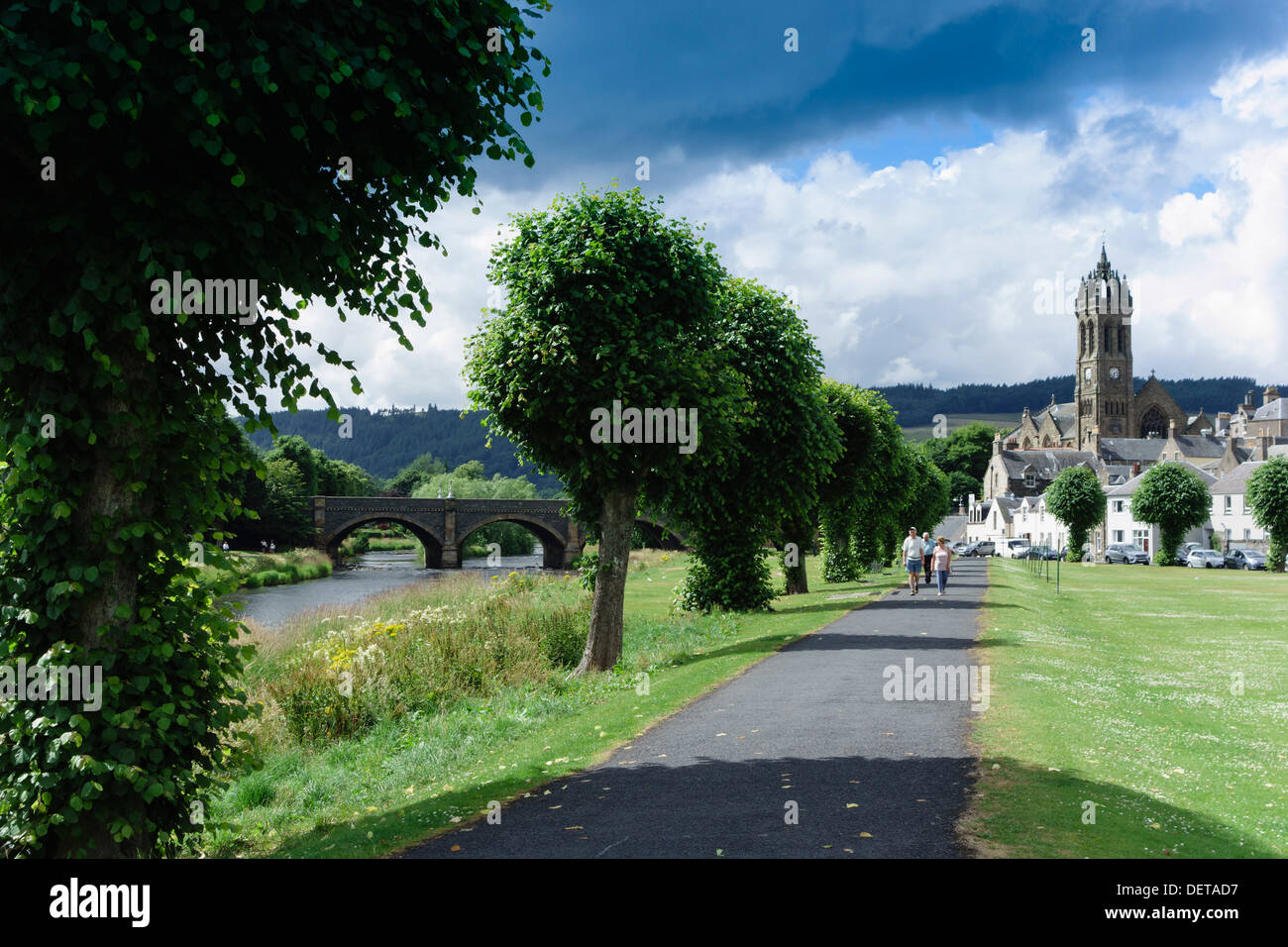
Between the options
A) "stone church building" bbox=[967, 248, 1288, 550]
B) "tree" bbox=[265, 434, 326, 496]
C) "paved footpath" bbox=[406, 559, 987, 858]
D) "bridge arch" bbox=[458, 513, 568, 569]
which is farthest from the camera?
"stone church building" bbox=[967, 248, 1288, 550]

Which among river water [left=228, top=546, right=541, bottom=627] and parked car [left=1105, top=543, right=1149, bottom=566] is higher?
river water [left=228, top=546, right=541, bottom=627]

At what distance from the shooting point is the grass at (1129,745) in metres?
7.54

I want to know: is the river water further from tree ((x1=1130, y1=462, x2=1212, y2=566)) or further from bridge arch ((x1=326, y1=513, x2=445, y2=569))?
tree ((x1=1130, y1=462, x2=1212, y2=566))

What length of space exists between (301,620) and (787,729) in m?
17.2

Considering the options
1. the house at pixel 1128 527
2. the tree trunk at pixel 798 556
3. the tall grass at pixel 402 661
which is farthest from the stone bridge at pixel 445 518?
the tall grass at pixel 402 661

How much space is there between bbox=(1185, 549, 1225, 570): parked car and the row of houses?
602cm

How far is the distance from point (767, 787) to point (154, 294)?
6521 millimetres

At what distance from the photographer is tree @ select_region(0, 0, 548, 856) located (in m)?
6.67

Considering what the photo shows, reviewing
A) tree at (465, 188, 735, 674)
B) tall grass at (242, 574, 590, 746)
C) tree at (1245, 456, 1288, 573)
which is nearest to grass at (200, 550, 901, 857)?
tall grass at (242, 574, 590, 746)

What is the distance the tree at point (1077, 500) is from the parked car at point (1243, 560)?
49.7ft

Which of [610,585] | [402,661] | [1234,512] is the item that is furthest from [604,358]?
[1234,512]

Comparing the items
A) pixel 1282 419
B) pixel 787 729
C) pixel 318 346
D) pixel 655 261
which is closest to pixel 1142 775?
pixel 787 729

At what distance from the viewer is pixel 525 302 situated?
18125mm
